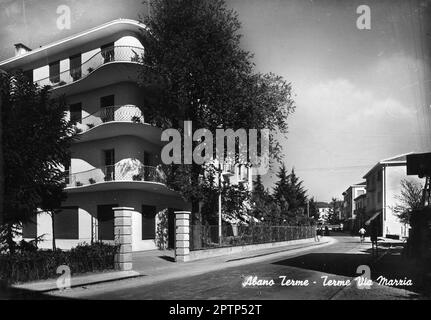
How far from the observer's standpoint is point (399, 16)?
31.9 ft

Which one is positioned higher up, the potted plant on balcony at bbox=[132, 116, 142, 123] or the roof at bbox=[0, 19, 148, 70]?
the roof at bbox=[0, 19, 148, 70]

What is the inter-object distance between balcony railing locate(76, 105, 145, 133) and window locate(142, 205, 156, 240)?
547cm

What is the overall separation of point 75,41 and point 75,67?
1.67 metres

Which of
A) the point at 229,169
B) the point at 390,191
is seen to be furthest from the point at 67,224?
the point at 390,191

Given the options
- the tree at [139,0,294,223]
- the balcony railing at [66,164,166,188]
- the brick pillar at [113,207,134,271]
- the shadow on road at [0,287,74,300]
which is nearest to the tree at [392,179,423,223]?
the tree at [139,0,294,223]

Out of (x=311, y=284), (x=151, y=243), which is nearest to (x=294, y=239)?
(x=151, y=243)

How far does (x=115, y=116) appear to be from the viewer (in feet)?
81.9

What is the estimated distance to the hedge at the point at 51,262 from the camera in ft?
35.7

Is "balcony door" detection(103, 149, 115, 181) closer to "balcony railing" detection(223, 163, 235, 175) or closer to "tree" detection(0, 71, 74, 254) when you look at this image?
"balcony railing" detection(223, 163, 235, 175)

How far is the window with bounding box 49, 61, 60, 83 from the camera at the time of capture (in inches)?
1119

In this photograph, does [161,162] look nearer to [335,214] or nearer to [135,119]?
[135,119]

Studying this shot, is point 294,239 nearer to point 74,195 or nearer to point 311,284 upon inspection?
point 74,195
